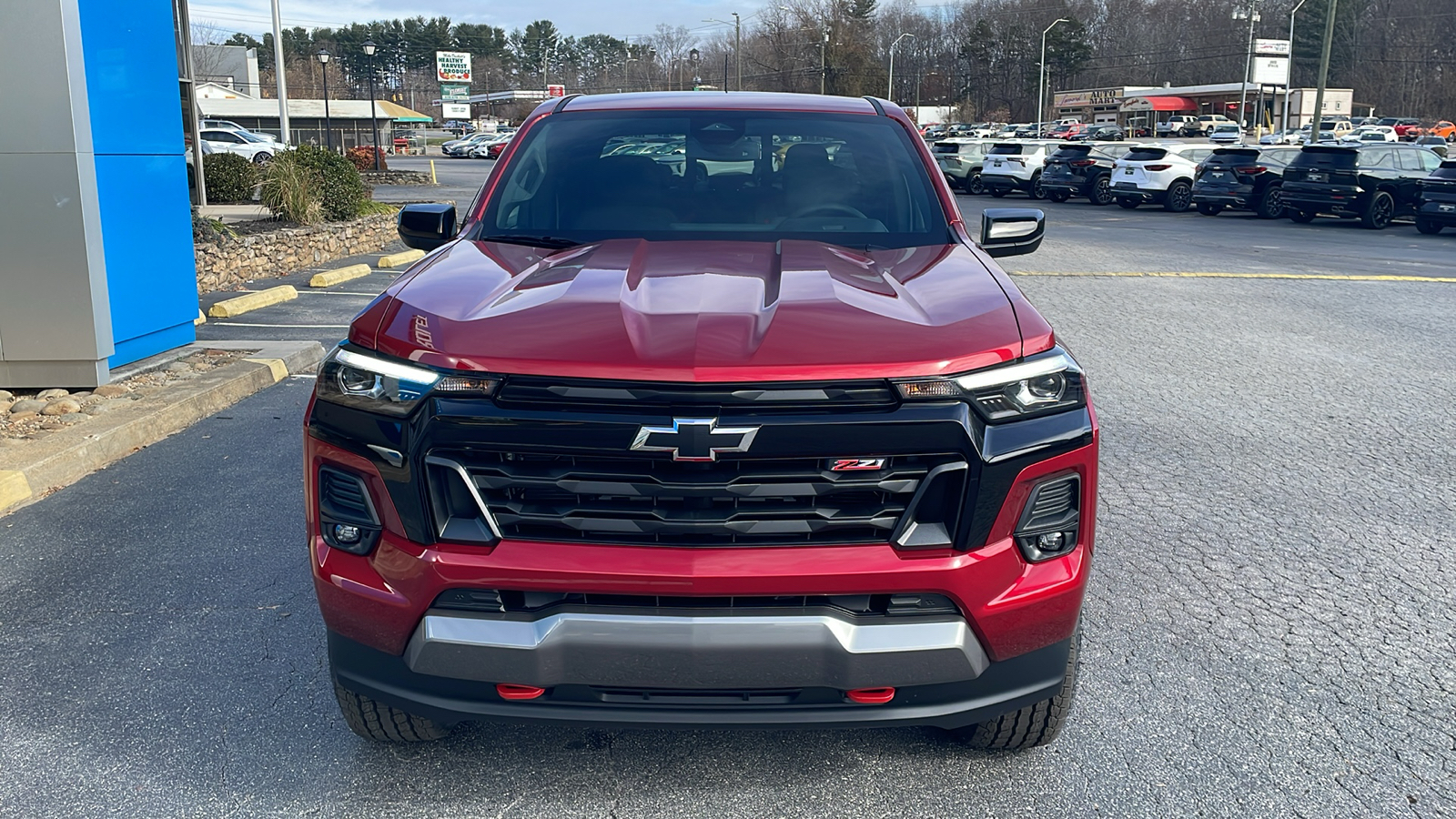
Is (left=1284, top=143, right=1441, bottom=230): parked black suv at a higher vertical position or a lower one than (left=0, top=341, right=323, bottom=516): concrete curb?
higher

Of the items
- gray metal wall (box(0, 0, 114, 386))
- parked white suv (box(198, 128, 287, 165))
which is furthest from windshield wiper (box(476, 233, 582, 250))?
parked white suv (box(198, 128, 287, 165))

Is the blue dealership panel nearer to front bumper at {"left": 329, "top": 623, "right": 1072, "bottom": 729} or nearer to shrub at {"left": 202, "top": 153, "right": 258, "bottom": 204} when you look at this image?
front bumper at {"left": 329, "top": 623, "right": 1072, "bottom": 729}

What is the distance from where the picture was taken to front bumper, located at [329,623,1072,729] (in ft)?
8.16

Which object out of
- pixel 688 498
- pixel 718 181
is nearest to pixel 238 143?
pixel 718 181

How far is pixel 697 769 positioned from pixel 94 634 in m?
2.22

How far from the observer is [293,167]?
15773mm

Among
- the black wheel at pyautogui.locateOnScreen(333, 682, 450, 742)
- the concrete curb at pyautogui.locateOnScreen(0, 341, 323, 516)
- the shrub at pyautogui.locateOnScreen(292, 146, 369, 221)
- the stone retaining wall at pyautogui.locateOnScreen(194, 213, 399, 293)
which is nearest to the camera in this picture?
the black wheel at pyautogui.locateOnScreen(333, 682, 450, 742)

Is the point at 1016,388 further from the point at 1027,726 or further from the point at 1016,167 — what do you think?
the point at 1016,167

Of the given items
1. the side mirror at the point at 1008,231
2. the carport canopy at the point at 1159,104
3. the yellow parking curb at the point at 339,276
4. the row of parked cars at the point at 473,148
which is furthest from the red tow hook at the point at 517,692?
the carport canopy at the point at 1159,104

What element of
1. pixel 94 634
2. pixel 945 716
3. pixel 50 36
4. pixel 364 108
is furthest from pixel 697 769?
pixel 364 108

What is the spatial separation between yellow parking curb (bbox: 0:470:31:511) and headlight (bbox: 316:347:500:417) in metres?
3.43

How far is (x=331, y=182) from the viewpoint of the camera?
654 inches

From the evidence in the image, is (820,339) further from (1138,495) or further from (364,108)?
(364,108)

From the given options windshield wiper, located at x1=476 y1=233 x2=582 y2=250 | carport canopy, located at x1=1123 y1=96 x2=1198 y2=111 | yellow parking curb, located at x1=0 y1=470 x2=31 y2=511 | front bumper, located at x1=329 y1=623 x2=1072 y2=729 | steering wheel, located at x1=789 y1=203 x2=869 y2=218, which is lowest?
yellow parking curb, located at x1=0 y1=470 x2=31 y2=511
